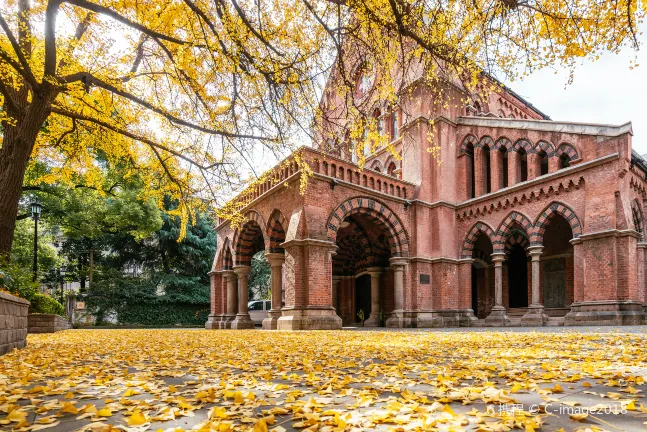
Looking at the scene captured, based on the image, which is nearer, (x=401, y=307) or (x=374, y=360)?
(x=374, y=360)

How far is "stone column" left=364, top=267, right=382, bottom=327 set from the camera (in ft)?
60.3

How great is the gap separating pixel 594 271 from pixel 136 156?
49.2 ft

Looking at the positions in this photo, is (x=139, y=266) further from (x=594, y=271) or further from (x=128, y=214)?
(x=594, y=271)

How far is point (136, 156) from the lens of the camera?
41.0 ft

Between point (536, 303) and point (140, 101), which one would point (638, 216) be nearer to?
point (536, 303)

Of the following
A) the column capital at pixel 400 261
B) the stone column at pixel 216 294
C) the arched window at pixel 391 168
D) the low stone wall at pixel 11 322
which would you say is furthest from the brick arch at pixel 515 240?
the low stone wall at pixel 11 322

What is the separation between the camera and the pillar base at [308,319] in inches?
511

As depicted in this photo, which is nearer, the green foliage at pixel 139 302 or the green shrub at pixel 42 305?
the green shrub at pixel 42 305

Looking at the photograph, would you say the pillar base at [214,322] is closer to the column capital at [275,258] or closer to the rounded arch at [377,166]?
the column capital at [275,258]

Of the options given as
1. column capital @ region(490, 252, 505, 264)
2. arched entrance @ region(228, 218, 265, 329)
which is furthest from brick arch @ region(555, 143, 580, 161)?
arched entrance @ region(228, 218, 265, 329)

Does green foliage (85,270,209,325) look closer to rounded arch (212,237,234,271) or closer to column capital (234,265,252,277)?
rounded arch (212,237,234,271)

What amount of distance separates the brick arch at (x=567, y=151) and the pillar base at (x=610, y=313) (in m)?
5.05

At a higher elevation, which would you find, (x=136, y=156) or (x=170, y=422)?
(x=136, y=156)

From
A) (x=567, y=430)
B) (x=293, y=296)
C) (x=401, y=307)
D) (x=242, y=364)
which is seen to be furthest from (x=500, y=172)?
(x=567, y=430)
